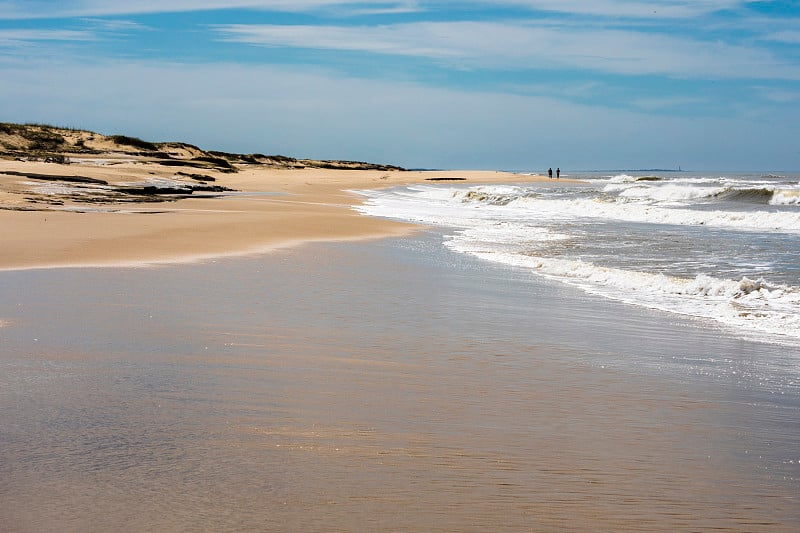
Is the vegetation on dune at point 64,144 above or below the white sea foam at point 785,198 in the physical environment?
above

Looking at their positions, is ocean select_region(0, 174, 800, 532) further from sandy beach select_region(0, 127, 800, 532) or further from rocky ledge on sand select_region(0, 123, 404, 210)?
rocky ledge on sand select_region(0, 123, 404, 210)

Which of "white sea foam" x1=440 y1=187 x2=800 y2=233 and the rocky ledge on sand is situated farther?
"white sea foam" x1=440 y1=187 x2=800 y2=233

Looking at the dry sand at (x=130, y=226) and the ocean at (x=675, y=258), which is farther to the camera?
the dry sand at (x=130, y=226)

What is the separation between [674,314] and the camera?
8.13 m

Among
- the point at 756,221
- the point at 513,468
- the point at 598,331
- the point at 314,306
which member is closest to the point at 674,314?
the point at 598,331

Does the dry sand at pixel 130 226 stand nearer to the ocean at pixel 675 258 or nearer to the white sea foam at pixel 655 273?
the white sea foam at pixel 655 273

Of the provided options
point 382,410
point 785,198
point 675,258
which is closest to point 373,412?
point 382,410

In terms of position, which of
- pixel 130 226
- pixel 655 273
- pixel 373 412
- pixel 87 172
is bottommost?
pixel 373 412

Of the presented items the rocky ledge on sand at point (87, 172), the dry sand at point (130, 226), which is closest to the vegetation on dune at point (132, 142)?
the rocky ledge on sand at point (87, 172)

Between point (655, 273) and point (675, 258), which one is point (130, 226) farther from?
point (675, 258)

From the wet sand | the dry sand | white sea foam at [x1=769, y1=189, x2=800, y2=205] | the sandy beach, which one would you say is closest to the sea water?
the sandy beach

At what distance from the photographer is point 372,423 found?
416 cm

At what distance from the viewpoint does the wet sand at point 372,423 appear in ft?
10.2

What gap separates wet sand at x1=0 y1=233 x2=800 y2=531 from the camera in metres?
3.12
